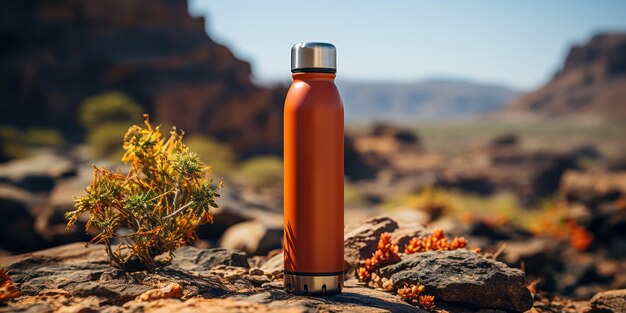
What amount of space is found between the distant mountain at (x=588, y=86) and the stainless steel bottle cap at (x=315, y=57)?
14430 cm

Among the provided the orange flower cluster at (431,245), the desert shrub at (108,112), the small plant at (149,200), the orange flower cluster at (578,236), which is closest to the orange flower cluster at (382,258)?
the orange flower cluster at (431,245)

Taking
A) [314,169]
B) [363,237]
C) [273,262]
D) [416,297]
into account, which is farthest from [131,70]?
[416,297]

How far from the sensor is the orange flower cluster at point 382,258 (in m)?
6.18

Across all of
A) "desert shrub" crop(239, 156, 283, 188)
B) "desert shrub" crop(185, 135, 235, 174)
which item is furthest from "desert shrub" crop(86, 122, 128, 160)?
"desert shrub" crop(239, 156, 283, 188)

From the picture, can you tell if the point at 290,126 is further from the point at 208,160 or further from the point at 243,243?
the point at 208,160

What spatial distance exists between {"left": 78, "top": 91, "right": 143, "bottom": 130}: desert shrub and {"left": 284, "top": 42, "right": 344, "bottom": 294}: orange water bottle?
3180cm

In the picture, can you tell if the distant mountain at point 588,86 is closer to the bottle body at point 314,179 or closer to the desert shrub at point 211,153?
the desert shrub at point 211,153

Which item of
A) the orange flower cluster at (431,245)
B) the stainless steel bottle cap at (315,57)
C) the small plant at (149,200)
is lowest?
the orange flower cluster at (431,245)

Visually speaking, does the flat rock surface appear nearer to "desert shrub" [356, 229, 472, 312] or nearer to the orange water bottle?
"desert shrub" [356, 229, 472, 312]

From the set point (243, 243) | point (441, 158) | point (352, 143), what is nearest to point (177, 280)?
point (243, 243)

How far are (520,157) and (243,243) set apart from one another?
168 ft

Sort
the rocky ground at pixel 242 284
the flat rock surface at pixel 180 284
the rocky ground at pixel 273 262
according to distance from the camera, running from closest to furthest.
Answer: the flat rock surface at pixel 180 284, the rocky ground at pixel 242 284, the rocky ground at pixel 273 262

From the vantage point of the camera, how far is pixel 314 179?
5301 millimetres

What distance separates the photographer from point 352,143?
160ft
